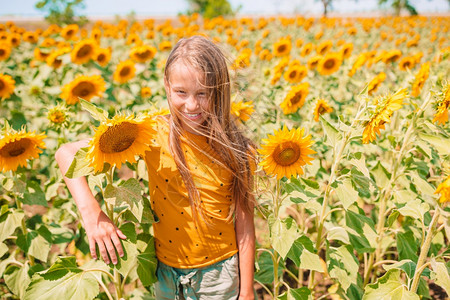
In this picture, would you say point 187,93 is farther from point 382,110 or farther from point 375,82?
point 375,82

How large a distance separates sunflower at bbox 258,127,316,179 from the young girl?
16cm

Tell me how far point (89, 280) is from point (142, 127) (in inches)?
30.0

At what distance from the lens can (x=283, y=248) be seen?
148cm

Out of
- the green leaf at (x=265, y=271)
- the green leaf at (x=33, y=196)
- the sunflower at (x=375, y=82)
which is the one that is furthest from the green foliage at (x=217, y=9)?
the green leaf at (x=265, y=271)

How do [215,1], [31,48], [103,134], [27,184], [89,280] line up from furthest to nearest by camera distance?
1. [215,1]
2. [31,48]
3. [27,184]
4. [89,280]
5. [103,134]

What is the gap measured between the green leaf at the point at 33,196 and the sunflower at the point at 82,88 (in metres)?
1.00

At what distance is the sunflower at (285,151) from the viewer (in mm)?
1412

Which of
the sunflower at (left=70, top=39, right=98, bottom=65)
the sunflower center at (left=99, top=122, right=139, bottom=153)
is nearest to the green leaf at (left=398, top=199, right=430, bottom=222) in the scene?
the sunflower center at (left=99, top=122, right=139, bottom=153)

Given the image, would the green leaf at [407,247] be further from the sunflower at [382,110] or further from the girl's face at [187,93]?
the girl's face at [187,93]

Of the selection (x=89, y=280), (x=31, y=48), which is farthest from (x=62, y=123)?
(x=31, y=48)

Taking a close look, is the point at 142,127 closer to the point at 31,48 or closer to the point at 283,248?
the point at 283,248

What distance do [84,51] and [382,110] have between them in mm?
3182

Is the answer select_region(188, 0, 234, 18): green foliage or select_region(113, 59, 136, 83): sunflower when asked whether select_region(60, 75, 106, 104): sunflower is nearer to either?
select_region(113, 59, 136, 83): sunflower

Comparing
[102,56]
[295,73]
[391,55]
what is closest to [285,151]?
[295,73]
